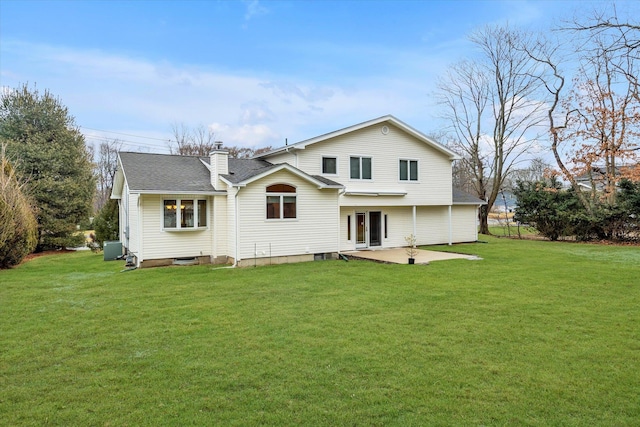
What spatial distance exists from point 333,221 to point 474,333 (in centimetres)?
931

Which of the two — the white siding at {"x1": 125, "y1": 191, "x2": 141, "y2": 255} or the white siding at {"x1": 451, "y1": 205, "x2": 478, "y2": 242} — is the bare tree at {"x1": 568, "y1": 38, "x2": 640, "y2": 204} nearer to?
the white siding at {"x1": 451, "y1": 205, "x2": 478, "y2": 242}

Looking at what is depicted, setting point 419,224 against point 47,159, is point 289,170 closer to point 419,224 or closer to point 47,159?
point 419,224

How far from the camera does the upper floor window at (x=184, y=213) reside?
12.8 m

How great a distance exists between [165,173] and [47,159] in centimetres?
1186

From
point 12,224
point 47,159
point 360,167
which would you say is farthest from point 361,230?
point 47,159

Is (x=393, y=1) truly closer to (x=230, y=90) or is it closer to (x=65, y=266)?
(x=230, y=90)

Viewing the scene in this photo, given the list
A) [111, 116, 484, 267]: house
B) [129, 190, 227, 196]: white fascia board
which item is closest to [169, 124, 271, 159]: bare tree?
[111, 116, 484, 267]: house

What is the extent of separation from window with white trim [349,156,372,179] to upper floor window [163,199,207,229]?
21.1ft

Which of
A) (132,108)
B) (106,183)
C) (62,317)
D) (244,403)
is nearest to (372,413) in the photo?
(244,403)

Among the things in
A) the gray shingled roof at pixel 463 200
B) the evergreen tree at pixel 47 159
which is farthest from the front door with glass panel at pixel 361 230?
the evergreen tree at pixel 47 159

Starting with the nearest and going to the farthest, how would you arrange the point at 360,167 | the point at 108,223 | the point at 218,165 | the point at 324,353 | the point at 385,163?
the point at 324,353 → the point at 218,165 → the point at 360,167 → the point at 385,163 → the point at 108,223

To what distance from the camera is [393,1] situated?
15039 mm

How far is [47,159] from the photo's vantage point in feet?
68.5

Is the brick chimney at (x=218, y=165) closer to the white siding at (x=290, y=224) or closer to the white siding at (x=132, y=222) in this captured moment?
the white siding at (x=290, y=224)
